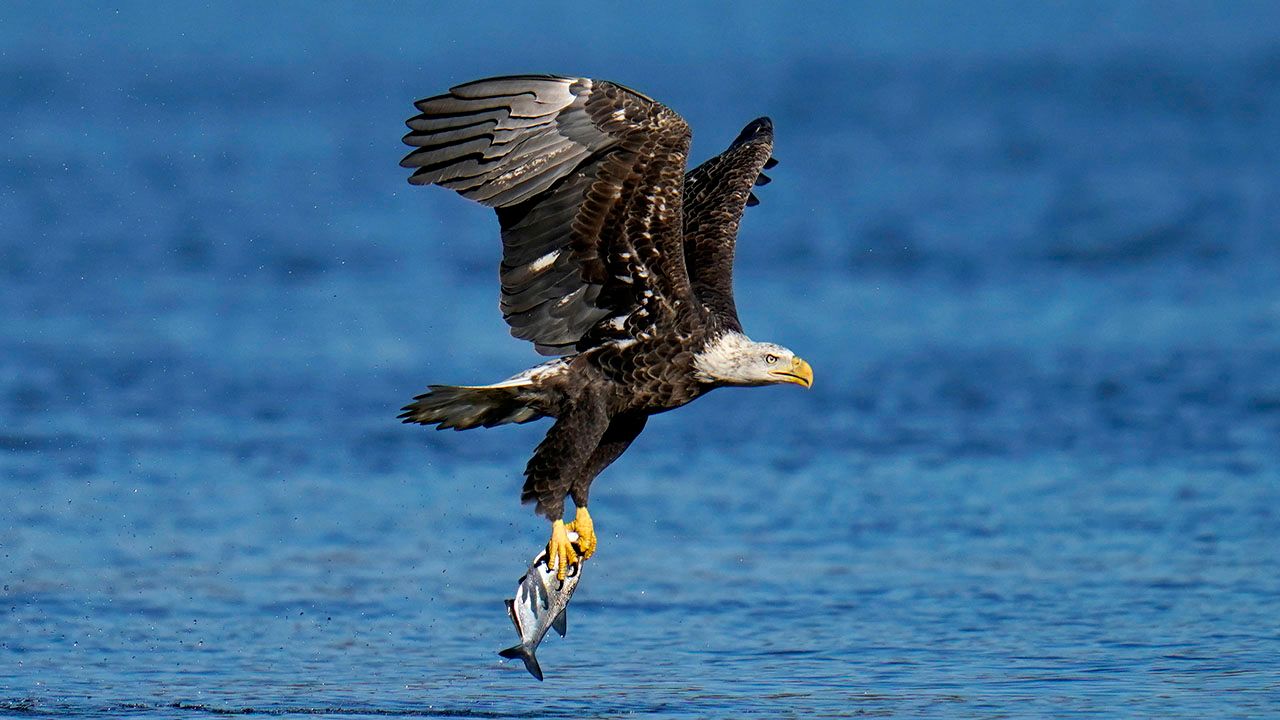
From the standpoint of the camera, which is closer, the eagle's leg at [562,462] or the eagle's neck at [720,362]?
the eagle's leg at [562,462]

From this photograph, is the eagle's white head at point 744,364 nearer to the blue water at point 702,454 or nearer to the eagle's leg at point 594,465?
the eagle's leg at point 594,465

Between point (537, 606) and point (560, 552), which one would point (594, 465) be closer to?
point (560, 552)

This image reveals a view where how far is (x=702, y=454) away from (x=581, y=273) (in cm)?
419

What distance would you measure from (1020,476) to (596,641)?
134 inches

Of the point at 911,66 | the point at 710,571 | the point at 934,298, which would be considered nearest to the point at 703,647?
the point at 710,571

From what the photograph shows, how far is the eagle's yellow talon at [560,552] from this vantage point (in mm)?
7055

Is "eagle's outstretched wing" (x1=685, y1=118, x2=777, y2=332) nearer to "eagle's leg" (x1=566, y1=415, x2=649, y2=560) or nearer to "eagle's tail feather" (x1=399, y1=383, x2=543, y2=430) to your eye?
"eagle's leg" (x1=566, y1=415, x2=649, y2=560)

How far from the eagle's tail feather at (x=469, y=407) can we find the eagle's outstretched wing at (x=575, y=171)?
48 centimetres

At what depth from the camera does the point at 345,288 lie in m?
15.7

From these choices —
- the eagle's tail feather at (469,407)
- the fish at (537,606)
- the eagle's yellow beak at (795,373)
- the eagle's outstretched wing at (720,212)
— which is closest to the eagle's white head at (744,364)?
the eagle's yellow beak at (795,373)

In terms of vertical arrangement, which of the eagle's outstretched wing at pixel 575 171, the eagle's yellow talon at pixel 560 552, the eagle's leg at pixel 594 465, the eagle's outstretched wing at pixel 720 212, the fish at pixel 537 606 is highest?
the eagle's outstretched wing at pixel 720 212

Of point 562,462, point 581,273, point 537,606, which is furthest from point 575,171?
point 537,606

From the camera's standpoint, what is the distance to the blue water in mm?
7730

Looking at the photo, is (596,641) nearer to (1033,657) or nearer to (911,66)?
(1033,657)
